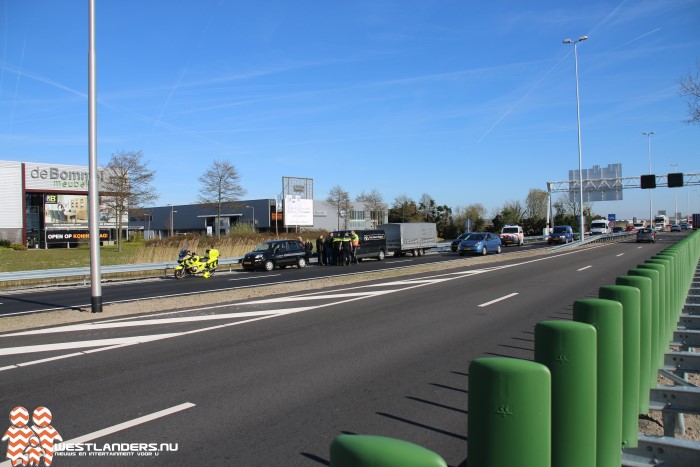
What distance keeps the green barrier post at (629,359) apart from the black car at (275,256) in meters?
24.4

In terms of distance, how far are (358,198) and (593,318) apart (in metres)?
Result: 87.5

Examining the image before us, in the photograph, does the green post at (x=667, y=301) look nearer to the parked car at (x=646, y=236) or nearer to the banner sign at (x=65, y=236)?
the parked car at (x=646, y=236)

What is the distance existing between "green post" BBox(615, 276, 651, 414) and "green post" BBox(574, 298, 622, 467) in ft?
3.38

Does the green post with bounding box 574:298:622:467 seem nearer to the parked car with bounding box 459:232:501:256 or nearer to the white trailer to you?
the parked car with bounding box 459:232:501:256

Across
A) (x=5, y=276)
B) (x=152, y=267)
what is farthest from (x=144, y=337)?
(x=152, y=267)

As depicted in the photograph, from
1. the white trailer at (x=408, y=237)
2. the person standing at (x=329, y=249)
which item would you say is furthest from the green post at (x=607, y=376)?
the white trailer at (x=408, y=237)

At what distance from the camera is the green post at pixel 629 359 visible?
381 cm

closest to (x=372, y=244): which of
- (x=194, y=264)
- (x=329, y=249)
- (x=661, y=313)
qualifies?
(x=329, y=249)

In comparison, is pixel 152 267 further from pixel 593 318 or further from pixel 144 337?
pixel 593 318

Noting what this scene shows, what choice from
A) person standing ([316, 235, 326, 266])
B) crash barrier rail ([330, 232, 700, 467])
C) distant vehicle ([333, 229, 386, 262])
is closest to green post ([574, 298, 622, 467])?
crash barrier rail ([330, 232, 700, 467])

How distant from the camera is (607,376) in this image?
350 cm

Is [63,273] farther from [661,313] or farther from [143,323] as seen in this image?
[661,313]

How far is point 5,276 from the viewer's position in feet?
67.0

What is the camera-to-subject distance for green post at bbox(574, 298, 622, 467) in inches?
131
